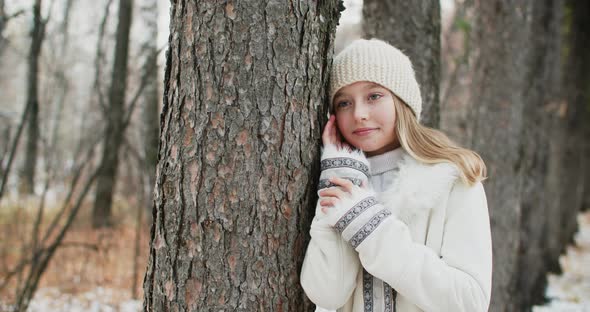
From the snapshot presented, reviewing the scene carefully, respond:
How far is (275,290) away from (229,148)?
52cm

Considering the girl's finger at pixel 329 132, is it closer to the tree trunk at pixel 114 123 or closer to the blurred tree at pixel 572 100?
the tree trunk at pixel 114 123

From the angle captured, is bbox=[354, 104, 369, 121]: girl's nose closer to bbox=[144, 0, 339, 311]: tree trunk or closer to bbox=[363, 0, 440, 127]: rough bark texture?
bbox=[144, 0, 339, 311]: tree trunk

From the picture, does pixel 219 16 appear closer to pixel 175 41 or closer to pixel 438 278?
pixel 175 41

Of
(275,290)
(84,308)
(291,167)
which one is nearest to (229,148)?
(291,167)

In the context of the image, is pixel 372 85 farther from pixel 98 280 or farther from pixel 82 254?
pixel 82 254

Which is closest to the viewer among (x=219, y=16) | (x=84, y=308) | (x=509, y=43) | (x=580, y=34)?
(x=219, y=16)

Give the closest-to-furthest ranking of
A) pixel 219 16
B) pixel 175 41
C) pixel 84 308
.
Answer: pixel 219 16
pixel 175 41
pixel 84 308

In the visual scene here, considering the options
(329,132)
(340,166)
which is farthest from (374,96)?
(340,166)

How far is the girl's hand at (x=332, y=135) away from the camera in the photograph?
1.78m

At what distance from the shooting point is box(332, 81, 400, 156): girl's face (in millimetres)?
1886

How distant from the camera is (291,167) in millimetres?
1679

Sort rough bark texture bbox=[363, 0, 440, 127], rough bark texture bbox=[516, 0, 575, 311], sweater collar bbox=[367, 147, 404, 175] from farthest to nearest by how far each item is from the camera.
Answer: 1. rough bark texture bbox=[516, 0, 575, 311]
2. rough bark texture bbox=[363, 0, 440, 127]
3. sweater collar bbox=[367, 147, 404, 175]

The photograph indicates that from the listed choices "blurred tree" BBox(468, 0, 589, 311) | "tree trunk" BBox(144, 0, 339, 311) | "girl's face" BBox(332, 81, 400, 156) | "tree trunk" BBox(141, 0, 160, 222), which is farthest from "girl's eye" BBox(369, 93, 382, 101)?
"tree trunk" BBox(141, 0, 160, 222)

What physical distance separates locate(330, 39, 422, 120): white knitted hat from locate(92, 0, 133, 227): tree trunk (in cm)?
253
